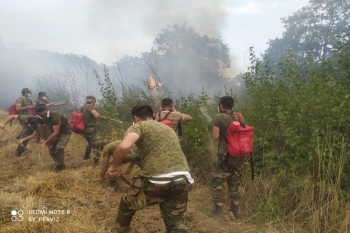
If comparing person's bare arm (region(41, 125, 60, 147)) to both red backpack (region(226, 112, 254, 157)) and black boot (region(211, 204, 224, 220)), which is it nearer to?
black boot (region(211, 204, 224, 220))

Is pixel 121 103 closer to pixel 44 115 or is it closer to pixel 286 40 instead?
pixel 44 115

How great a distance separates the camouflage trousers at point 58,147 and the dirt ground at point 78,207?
628 mm

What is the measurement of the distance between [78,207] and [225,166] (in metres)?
2.15

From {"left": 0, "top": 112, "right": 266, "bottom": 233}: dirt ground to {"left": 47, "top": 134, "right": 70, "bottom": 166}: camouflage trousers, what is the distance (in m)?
0.63

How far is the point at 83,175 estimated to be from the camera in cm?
565

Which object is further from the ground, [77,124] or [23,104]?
[23,104]

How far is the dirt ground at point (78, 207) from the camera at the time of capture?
358 centimetres

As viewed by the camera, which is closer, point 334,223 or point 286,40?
point 334,223

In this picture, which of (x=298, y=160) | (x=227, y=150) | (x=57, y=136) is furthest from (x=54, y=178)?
(x=298, y=160)

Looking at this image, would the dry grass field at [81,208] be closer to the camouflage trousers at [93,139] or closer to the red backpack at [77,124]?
the camouflage trousers at [93,139]

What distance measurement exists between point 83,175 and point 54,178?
0.68 meters

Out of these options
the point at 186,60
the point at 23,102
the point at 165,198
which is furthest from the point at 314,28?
the point at 165,198

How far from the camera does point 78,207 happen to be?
418cm

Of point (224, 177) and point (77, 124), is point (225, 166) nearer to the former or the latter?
point (224, 177)
